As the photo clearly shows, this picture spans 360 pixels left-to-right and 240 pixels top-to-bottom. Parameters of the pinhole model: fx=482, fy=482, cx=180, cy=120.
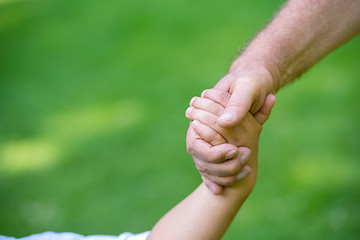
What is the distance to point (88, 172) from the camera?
12.2 ft

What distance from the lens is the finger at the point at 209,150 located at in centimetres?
169

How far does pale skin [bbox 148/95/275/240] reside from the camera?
5.63 feet

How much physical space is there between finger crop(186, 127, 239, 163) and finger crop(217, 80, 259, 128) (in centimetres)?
8

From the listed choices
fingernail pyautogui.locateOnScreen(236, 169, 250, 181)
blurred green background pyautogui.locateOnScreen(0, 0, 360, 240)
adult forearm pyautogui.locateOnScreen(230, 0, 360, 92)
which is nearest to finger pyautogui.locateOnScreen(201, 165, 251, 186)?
fingernail pyautogui.locateOnScreen(236, 169, 250, 181)

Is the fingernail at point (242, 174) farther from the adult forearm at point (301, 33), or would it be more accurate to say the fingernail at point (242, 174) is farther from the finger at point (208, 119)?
the adult forearm at point (301, 33)

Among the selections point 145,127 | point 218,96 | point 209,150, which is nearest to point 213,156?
point 209,150

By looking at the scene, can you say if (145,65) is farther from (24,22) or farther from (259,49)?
(259,49)

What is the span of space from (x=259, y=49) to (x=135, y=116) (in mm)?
2239

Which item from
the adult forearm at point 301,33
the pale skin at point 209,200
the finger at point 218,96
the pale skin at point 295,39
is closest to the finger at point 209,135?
the pale skin at point 209,200

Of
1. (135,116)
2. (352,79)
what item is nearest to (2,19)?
(135,116)

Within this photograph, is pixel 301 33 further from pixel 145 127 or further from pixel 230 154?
pixel 145 127

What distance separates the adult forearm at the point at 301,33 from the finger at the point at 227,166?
537 mm

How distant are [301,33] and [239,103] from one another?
71 cm

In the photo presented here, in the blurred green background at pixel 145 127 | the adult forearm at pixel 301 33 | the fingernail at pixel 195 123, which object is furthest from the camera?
the blurred green background at pixel 145 127
